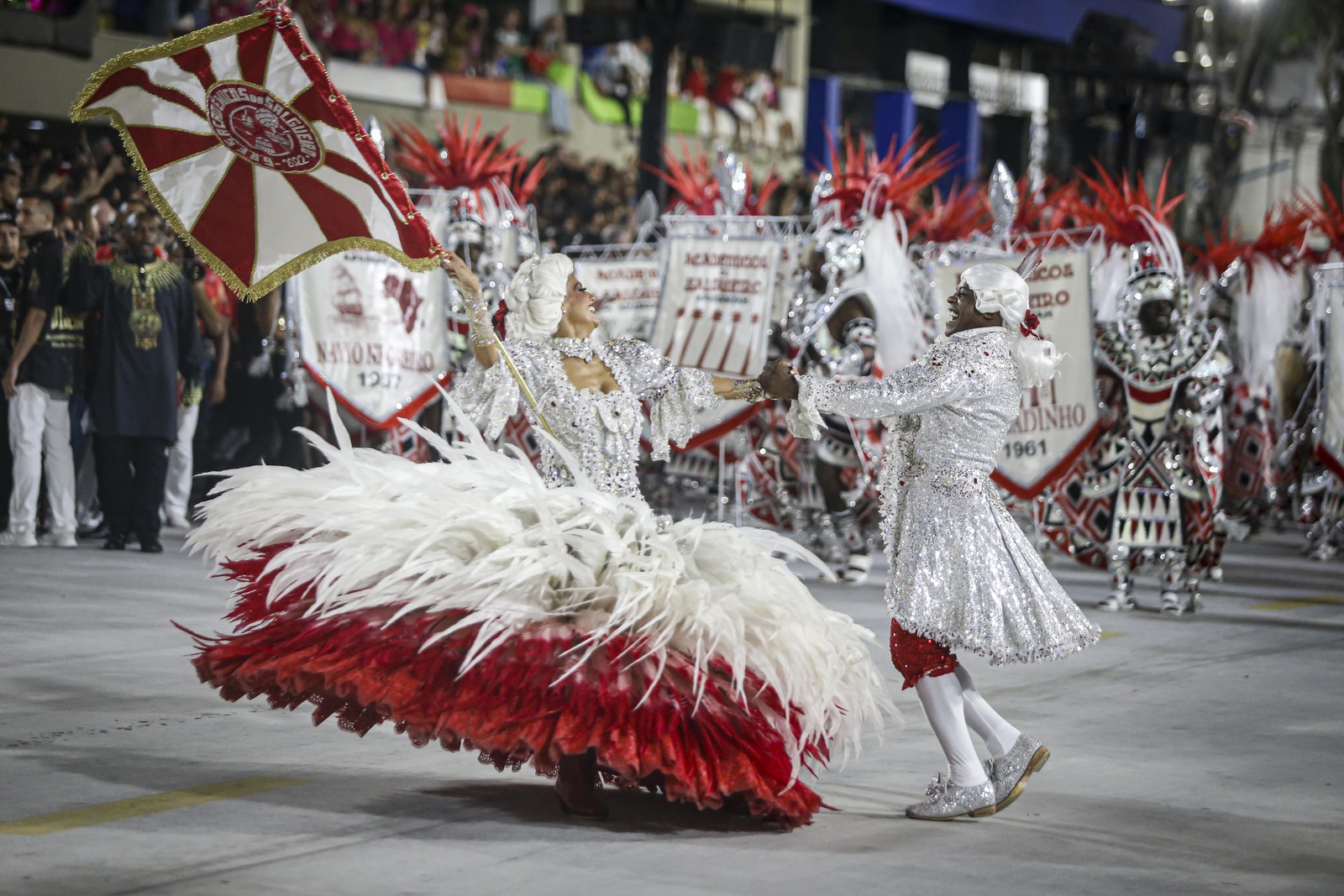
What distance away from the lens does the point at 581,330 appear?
5.66 metres

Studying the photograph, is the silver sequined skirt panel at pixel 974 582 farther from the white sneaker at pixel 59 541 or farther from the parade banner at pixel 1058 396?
the white sneaker at pixel 59 541

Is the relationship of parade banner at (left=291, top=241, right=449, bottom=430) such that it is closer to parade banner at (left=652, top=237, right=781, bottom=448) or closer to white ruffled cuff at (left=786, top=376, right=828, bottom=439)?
parade banner at (left=652, top=237, right=781, bottom=448)

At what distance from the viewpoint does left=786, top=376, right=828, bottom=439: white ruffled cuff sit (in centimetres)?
532

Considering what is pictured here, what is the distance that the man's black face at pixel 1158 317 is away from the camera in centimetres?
954

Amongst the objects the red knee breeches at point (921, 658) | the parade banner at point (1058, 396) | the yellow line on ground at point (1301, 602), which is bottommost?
the yellow line on ground at point (1301, 602)

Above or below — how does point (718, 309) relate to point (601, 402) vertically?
above

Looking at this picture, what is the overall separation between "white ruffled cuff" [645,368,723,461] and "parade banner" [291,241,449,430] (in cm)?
514

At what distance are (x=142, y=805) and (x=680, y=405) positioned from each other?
1.98 metres

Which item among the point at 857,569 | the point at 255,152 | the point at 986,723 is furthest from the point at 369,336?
the point at 986,723

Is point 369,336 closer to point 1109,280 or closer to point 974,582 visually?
point 1109,280

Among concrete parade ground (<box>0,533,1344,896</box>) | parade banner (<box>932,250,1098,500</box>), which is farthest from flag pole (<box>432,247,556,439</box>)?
parade banner (<box>932,250,1098,500</box>)

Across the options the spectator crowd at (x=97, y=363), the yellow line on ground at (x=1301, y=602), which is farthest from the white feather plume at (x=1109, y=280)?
the spectator crowd at (x=97, y=363)

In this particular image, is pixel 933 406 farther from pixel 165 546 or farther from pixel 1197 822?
pixel 165 546

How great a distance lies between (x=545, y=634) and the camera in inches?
185
